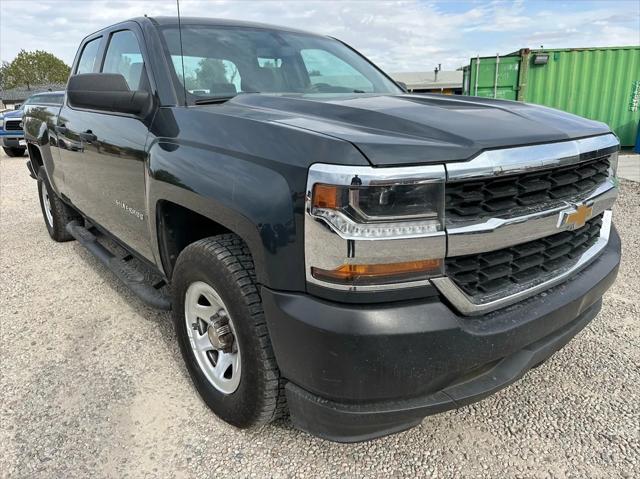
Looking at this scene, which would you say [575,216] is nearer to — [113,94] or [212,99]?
[212,99]

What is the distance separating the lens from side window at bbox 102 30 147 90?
282 centimetres

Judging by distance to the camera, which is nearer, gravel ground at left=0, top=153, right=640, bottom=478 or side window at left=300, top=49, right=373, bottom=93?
gravel ground at left=0, top=153, right=640, bottom=478

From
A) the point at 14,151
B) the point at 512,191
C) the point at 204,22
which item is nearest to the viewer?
the point at 512,191

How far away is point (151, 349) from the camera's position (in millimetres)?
3014

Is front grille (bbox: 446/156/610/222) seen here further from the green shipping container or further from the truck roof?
the green shipping container

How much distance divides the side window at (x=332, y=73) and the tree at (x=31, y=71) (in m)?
68.3

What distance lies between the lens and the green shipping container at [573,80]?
11578 millimetres

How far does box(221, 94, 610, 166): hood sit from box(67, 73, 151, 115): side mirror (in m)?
0.43

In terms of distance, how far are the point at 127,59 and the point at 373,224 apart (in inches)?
92.6

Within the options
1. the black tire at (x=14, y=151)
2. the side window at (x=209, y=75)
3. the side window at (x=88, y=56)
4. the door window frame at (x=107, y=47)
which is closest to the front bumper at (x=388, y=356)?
the side window at (x=209, y=75)

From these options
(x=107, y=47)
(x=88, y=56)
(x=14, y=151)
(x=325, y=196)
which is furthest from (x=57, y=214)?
(x=14, y=151)

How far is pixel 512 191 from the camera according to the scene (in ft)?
5.60

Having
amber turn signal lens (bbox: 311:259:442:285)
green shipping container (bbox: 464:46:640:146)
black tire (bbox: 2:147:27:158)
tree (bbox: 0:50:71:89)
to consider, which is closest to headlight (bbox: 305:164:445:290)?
amber turn signal lens (bbox: 311:259:442:285)

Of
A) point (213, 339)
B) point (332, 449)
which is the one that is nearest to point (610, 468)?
point (332, 449)
